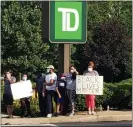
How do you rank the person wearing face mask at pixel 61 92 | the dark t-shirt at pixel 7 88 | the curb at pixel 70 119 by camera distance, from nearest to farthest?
the curb at pixel 70 119 → the dark t-shirt at pixel 7 88 → the person wearing face mask at pixel 61 92

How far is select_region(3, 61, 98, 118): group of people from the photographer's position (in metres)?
14.5

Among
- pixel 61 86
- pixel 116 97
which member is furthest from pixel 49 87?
pixel 116 97

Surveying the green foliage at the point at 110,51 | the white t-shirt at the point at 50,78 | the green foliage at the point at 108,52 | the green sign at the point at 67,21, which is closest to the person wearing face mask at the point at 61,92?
the white t-shirt at the point at 50,78

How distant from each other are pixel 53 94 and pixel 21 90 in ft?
3.11

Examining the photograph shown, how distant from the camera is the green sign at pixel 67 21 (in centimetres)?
1491

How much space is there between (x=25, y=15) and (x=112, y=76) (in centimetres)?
1008

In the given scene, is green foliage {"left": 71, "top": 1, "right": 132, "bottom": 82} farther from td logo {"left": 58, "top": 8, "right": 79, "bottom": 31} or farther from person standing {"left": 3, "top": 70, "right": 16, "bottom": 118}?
person standing {"left": 3, "top": 70, "right": 16, "bottom": 118}

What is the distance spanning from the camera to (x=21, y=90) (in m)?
14.7

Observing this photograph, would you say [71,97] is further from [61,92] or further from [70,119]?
[70,119]

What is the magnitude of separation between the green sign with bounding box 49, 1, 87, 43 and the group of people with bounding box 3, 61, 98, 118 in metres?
1.00

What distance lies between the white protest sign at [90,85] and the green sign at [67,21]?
1312mm

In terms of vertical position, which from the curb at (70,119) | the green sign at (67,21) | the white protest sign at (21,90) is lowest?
the curb at (70,119)

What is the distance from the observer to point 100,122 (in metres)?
13.8

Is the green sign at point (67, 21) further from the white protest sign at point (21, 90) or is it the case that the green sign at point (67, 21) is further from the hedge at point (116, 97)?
the hedge at point (116, 97)
